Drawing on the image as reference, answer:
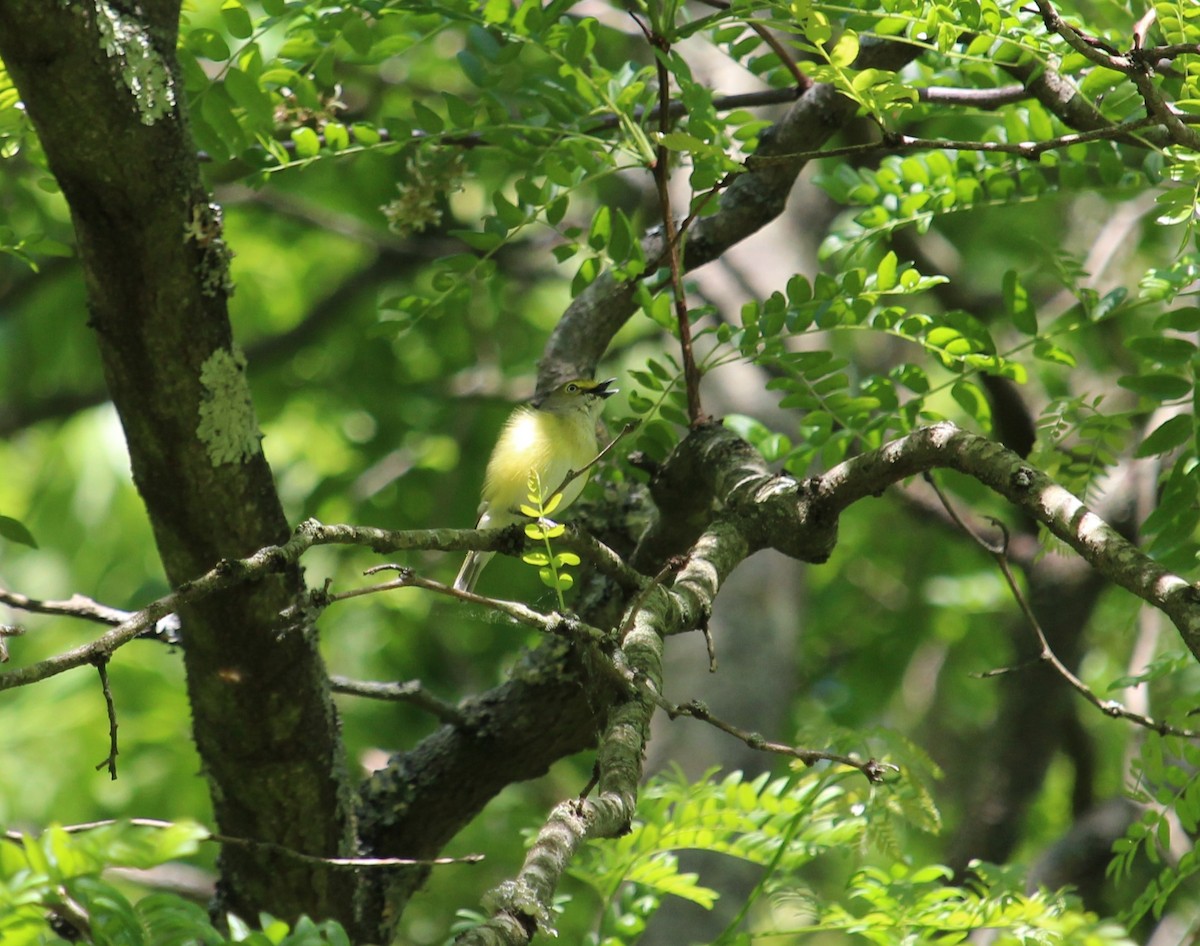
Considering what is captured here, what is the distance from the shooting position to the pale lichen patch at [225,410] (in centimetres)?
310

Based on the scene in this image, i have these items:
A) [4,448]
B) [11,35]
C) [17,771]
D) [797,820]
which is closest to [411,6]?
[11,35]

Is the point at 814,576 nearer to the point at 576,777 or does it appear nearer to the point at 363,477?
the point at 576,777

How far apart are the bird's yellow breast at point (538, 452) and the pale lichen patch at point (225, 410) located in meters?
1.33

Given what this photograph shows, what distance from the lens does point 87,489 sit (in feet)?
25.3

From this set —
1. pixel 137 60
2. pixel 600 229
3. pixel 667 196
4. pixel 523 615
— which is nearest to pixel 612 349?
pixel 600 229

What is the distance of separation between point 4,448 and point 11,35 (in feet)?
25.4

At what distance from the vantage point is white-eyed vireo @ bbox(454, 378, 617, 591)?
14.8 feet

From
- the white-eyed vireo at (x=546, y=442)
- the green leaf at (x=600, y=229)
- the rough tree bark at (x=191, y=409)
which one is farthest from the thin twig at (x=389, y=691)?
the green leaf at (x=600, y=229)

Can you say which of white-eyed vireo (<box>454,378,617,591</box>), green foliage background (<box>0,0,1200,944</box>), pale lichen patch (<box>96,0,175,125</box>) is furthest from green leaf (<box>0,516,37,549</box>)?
white-eyed vireo (<box>454,378,617,591</box>)

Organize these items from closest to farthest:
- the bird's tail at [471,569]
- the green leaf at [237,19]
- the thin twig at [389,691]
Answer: the green leaf at [237,19], the thin twig at [389,691], the bird's tail at [471,569]

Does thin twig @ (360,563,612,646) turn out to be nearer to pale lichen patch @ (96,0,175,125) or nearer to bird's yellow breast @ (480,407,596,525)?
pale lichen patch @ (96,0,175,125)

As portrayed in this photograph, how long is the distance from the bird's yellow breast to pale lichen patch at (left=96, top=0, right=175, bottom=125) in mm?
1933

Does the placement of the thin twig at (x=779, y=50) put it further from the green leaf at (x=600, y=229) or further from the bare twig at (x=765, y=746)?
the bare twig at (x=765, y=746)

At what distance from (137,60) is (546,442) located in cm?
209
